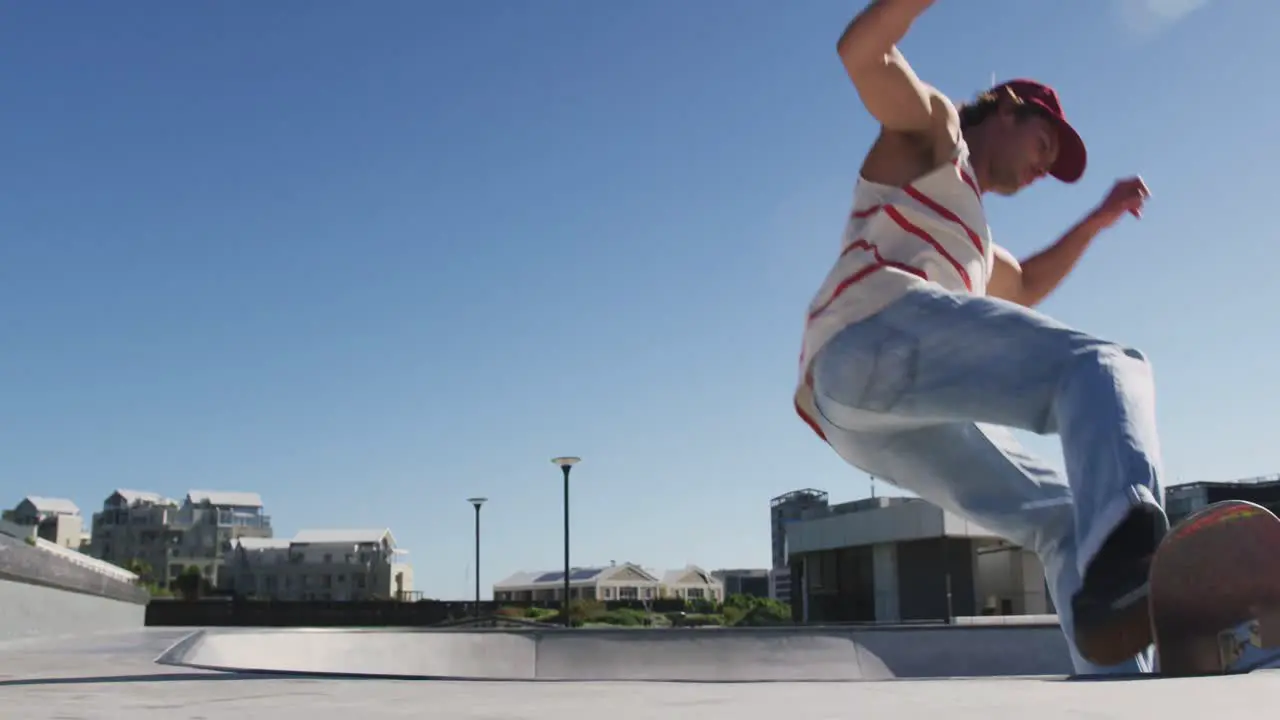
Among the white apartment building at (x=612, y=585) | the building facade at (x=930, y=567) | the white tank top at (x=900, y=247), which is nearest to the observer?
the white tank top at (x=900, y=247)

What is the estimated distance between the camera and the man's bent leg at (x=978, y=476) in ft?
11.1

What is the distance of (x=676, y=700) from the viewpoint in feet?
4.71

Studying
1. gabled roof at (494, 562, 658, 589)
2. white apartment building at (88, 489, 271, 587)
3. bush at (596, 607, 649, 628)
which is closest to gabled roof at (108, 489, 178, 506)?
white apartment building at (88, 489, 271, 587)

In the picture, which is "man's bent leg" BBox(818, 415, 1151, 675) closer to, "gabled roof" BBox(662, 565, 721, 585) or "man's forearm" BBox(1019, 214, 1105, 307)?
"man's forearm" BBox(1019, 214, 1105, 307)

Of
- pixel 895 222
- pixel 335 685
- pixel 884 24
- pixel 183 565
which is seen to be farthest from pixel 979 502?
pixel 183 565

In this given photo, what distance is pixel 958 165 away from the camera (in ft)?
11.5

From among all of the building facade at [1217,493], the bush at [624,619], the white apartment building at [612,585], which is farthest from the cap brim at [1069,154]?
the white apartment building at [612,585]

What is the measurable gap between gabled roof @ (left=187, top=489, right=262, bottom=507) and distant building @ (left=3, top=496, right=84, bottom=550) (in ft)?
31.3

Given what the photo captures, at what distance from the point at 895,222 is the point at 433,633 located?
5324mm

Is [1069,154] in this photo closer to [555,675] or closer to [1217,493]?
[555,675]

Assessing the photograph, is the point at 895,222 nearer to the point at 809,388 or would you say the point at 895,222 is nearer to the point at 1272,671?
the point at 809,388

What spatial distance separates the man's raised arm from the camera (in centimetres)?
306

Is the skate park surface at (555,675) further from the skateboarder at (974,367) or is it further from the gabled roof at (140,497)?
the gabled roof at (140,497)

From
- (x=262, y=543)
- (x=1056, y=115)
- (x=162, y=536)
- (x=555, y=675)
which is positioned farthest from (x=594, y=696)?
(x=162, y=536)
